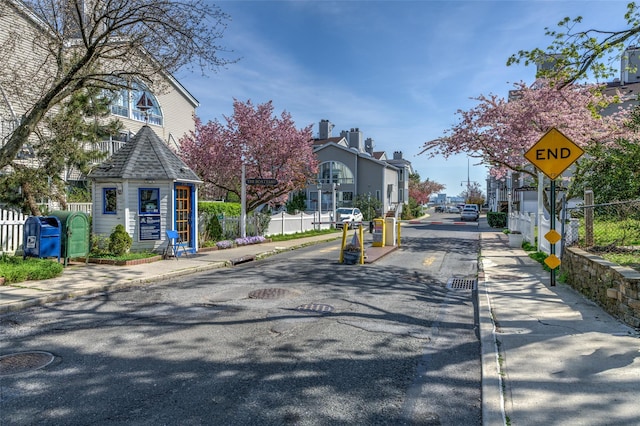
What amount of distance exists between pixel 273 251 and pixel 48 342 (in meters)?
10.8

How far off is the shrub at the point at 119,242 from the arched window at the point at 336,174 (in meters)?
36.9

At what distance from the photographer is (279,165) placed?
21.6 meters

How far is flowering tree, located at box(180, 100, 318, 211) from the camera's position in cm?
2128

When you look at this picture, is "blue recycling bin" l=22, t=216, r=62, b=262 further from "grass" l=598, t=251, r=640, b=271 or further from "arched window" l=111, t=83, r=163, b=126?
"arched window" l=111, t=83, r=163, b=126

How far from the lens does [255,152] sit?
21.3m

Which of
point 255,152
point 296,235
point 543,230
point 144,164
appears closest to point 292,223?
point 296,235

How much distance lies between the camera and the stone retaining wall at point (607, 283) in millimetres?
5852

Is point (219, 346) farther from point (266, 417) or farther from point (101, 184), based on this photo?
point (101, 184)

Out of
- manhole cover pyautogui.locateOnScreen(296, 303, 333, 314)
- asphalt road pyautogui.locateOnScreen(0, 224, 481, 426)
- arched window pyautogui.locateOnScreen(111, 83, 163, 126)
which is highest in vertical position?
arched window pyautogui.locateOnScreen(111, 83, 163, 126)

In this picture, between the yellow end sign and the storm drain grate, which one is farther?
the storm drain grate

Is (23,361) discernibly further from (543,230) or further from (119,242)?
(543,230)

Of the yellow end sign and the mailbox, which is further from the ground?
the yellow end sign

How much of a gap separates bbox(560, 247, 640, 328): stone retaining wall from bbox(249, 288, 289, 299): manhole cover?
549 centimetres

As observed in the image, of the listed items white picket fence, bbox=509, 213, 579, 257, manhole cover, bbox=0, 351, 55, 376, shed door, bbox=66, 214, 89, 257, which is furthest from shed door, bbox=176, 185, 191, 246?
white picket fence, bbox=509, 213, 579, 257
